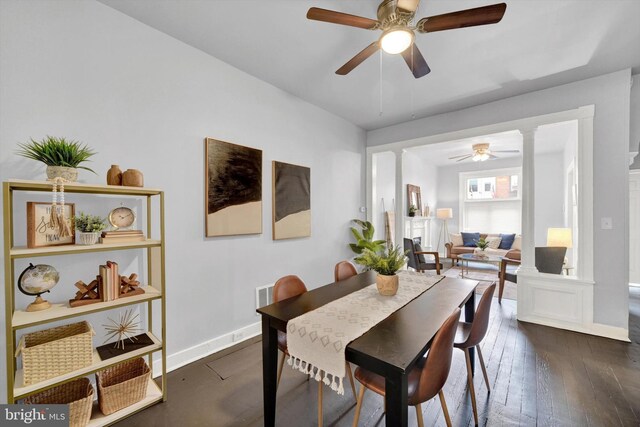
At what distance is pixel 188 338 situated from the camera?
2334mm

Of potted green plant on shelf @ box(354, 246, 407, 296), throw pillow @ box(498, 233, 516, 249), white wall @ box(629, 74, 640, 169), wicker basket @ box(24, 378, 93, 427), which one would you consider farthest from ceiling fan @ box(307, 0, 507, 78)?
throw pillow @ box(498, 233, 516, 249)

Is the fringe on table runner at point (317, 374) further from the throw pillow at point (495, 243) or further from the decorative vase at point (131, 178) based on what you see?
the throw pillow at point (495, 243)

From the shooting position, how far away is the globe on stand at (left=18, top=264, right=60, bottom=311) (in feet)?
4.80

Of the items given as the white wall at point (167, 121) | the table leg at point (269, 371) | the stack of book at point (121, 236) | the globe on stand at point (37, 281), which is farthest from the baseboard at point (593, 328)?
the globe on stand at point (37, 281)

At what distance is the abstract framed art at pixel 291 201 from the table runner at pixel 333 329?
4.86 feet

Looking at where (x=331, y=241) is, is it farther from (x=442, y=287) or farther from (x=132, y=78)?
(x=132, y=78)

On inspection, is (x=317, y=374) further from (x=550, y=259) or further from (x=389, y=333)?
(x=550, y=259)

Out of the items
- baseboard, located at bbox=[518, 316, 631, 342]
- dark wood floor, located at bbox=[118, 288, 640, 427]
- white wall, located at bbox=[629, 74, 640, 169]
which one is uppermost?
white wall, located at bbox=[629, 74, 640, 169]

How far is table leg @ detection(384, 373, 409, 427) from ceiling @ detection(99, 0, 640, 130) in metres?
2.30

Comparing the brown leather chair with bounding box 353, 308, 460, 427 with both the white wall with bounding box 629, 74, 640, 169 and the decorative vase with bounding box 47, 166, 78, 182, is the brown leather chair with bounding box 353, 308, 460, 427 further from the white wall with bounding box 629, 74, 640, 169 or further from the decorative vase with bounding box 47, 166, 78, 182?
the white wall with bounding box 629, 74, 640, 169

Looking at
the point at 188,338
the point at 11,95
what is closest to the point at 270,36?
the point at 11,95

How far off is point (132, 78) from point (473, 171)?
7824 mm

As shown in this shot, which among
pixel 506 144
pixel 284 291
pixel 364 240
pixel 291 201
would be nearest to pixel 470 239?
pixel 506 144

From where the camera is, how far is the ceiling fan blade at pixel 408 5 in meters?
1.55
